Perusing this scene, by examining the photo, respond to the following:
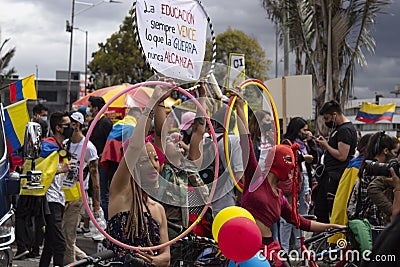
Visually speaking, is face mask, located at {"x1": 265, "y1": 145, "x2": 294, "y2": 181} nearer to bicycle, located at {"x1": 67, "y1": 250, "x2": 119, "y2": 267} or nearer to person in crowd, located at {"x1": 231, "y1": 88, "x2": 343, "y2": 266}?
person in crowd, located at {"x1": 231, "y1": 88, "x2": 343, "y2": 266}

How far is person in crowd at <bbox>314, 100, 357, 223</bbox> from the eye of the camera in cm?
809

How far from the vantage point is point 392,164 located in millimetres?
4637

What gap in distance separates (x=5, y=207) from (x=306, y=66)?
50.7 ft

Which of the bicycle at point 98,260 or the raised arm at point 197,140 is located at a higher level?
the raised arm at point 197,140

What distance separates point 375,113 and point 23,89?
1534 cm

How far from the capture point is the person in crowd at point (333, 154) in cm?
809

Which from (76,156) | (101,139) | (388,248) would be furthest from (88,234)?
(388,248)

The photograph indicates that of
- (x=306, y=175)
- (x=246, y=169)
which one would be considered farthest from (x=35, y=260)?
(x=246, y=169)

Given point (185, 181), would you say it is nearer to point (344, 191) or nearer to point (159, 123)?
point (159, 123)

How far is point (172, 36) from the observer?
15.2 feet

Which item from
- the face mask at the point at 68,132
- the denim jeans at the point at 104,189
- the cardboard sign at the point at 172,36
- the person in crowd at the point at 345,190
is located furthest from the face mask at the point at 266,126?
the denim jeans at the point at 104,189

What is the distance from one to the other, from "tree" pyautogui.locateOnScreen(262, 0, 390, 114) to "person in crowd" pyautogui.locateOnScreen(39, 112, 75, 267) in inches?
441

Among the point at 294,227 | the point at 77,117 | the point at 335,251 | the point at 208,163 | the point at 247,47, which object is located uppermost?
the point at 247,47

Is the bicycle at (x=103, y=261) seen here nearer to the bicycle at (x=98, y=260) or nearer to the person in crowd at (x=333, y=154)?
the bicycle at (x=98, y=260)
